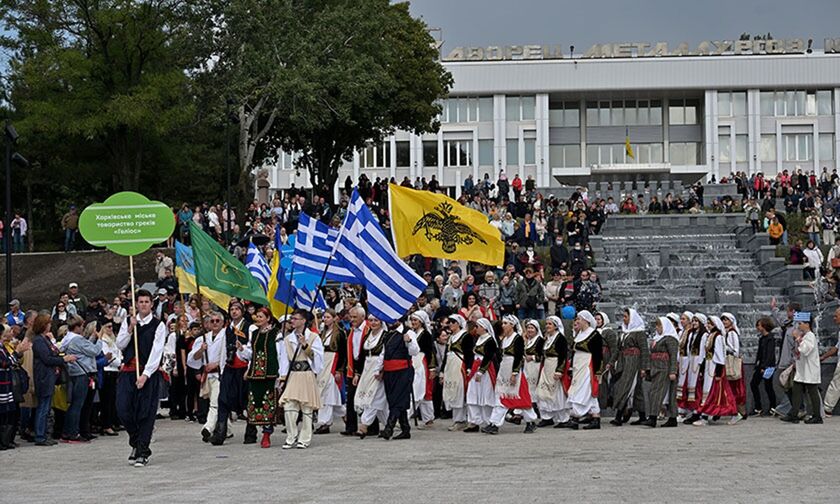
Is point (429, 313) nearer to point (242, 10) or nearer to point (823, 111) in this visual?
point (242, 10)

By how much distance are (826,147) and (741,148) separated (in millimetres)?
5480

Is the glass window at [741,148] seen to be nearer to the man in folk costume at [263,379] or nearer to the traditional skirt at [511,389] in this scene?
the traditional skirt at [511,389]

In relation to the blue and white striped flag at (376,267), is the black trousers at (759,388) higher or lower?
lower

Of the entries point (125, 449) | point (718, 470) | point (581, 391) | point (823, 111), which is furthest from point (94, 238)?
point (823, 111)

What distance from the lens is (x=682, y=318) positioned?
21094 millimetres

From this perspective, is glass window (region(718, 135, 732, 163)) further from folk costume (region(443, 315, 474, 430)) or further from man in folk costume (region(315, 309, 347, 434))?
man in folk costume (region(315, 309, 347, 434))

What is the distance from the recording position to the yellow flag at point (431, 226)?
19422 millimetres

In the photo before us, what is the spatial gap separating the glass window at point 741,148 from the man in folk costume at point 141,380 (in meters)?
74.6

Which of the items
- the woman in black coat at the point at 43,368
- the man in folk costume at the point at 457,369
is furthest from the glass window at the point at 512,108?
the woman in black coat at the point at 43,368

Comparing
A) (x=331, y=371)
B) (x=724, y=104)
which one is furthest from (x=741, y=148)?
(x=331, y=371)

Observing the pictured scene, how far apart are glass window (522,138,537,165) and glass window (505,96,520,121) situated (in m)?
1.63

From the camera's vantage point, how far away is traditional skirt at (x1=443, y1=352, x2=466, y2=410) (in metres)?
20.0

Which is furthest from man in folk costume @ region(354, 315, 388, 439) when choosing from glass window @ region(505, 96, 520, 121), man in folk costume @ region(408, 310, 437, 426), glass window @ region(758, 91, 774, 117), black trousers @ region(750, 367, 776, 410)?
glass window @ region(758, 91, 774, 117)

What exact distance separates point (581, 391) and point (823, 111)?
236 ft
